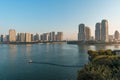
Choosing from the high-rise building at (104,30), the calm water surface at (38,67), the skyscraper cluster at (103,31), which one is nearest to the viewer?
the calm water surface at (38,67)

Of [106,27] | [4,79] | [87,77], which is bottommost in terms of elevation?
[4,79]

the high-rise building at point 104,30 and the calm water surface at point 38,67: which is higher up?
the high-rise building at point 104,30

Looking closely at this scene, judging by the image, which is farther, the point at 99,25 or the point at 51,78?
the point at 99,25

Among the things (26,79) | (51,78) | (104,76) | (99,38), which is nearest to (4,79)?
(26,79)

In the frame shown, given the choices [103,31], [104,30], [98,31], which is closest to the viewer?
[104,30]

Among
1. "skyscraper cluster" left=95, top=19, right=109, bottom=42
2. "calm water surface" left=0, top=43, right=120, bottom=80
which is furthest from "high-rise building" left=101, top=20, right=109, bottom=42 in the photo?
"calm water surface" left=0, top=43, right=120, bottom=80

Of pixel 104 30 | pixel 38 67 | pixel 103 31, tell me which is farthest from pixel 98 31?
pixel 38 67

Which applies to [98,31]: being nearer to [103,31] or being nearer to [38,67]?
[103,31]

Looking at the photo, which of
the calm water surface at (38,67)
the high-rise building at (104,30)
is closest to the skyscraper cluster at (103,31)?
the high-rise building at (104,30)

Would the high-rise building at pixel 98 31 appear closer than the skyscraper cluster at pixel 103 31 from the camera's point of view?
No

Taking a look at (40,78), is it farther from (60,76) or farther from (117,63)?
(117,63)

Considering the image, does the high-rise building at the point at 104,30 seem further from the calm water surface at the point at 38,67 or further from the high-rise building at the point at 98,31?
the calm water surface at the point at 38,67
